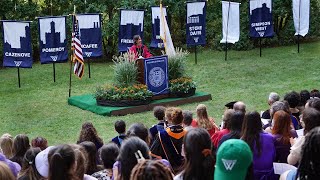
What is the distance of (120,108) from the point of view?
13.0 metres

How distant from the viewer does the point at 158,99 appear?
1380 centimetres

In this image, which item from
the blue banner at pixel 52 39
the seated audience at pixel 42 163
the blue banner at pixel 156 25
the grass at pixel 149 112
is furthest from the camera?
the blue banner at pixel 156 25

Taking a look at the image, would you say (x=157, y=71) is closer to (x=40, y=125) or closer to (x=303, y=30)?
(x=40, y=125)

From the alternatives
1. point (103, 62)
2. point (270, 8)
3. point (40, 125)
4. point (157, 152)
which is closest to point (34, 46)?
point (103, 62)

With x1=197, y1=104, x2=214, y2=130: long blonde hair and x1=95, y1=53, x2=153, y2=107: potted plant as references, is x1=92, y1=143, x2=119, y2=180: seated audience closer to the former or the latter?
x1=197, y1=104, x2=214, y2=130: long blonde hair

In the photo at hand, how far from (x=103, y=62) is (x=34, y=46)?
3.07 meters

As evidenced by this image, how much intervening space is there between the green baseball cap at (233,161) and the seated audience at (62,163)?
126cm

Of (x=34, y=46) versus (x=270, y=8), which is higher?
(x=270, y=8)

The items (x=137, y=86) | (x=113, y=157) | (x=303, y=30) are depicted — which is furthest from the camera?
(x=303, y=30)

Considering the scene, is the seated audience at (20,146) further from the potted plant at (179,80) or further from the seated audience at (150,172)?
the potted plant at (179,80)

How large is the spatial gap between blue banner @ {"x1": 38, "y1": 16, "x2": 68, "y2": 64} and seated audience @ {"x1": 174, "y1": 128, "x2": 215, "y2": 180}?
12848 millimetres

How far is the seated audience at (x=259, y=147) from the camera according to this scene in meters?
5.39

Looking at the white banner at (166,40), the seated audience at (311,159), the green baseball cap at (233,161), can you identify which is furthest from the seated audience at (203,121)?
the white banner at (166,40)

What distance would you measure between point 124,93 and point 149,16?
9.51 m
